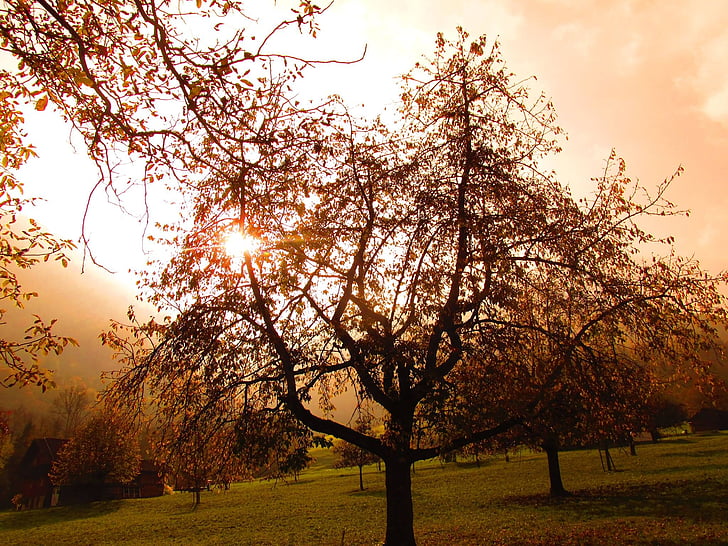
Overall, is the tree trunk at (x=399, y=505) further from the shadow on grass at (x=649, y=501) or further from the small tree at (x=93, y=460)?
the small tree at (x=93, y=460)

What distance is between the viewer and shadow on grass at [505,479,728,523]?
58.4 ft

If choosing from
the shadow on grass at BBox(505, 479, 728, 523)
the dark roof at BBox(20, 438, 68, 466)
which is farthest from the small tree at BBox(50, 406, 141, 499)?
the shadow on grass at BBox(505, 479, 728, 523)

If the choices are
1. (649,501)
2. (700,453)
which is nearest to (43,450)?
(649,501)

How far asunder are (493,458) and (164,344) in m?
59.6

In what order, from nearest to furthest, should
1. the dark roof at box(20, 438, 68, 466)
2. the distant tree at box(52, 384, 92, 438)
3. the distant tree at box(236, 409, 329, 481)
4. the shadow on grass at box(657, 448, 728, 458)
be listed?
1. the distant tree at box(236, 409, 329, 481)
2. the shadow on grass at box(657, 448, 728, 458)
3. the dark roof at box(20, 438, 68, 466)
4. the distant tree at box(52, 384, 92, 438)

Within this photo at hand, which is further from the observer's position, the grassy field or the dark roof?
the dark roof

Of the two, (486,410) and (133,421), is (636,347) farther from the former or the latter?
(133,421)

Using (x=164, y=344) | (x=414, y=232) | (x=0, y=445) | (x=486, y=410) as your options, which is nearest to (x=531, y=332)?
(x=486, y=410)

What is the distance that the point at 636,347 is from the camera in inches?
427

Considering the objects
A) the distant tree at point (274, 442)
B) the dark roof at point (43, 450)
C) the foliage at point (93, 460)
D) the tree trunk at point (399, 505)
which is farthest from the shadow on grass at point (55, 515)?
the tree trunk at point (399, 505)

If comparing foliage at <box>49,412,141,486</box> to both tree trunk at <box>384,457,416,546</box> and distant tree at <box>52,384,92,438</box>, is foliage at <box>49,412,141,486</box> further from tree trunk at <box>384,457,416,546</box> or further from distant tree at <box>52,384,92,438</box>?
distant tree at <box>52,384,92,438</box>

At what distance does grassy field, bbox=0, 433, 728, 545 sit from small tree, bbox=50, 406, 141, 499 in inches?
157

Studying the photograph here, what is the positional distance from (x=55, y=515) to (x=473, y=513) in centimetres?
4462

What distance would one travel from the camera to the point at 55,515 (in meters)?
44.0
